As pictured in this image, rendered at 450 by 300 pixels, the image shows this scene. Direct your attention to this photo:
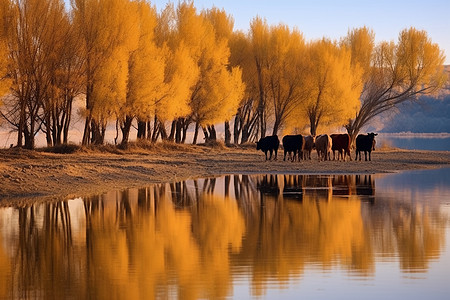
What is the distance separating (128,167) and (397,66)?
32.4 meters

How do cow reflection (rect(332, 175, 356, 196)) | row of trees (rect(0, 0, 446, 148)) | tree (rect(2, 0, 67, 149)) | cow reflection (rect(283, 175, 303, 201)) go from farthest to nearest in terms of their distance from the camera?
row of trees (rect(0, 0, 446, 148))
tree (rect(2, 0, 67, 149))
cow reflection (rect(332, 175, 356, 196))
cow reflection (rect(283, 175, 303, 201))

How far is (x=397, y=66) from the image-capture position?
2181 inches

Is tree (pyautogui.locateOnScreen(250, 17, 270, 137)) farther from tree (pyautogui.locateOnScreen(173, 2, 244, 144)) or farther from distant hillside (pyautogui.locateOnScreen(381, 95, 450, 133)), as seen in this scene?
distant hillside (pyautogui.locateOnScreen(381, 95, 450, 133))

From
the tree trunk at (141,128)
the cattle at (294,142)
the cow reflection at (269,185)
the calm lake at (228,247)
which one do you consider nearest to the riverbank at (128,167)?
the cattle at (294,142)

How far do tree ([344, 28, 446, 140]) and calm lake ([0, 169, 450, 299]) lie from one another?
1368 inches

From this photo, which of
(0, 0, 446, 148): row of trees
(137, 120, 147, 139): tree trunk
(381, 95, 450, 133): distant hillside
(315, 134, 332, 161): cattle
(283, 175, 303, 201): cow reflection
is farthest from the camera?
(381, 95, 450, 133): distant hillside

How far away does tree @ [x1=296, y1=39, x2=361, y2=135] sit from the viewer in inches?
2036

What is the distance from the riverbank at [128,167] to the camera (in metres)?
20.6

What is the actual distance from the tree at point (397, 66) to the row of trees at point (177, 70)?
7cm

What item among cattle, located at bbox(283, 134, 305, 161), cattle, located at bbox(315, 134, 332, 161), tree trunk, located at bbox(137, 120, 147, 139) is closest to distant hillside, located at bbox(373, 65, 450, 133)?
tree trunk, located at bbox(137, 120, 147, 139)

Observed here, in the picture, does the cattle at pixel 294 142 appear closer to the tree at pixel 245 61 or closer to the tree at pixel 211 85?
the tree at pixel 211 85

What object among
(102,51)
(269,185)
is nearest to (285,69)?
(102,51)

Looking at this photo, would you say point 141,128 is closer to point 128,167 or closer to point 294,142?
point 294,142

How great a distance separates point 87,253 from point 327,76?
41594 millimetres
